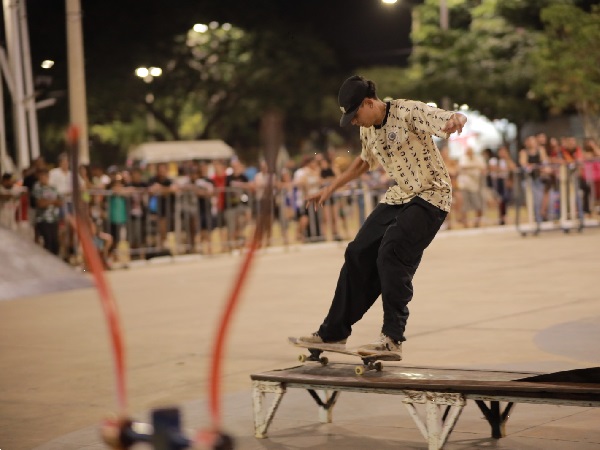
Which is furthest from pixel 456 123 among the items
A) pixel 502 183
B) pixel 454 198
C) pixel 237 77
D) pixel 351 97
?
pixel 237 77

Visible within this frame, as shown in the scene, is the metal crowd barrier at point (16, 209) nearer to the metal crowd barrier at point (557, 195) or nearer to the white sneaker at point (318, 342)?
the metal crowd barrier at point (557, 195)

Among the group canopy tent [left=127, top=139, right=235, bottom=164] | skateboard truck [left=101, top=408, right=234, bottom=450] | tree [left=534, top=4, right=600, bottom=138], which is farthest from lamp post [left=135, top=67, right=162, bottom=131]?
skateboard truck [left=101, top=408, right=234, bottom=450]

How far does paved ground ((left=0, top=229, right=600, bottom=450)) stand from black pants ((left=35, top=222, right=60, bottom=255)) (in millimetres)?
1052

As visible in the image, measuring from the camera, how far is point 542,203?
71.0 ft

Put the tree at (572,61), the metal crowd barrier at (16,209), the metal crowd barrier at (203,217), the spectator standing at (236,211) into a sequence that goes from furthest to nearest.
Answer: the tree at (572,61), the spectator standing at (236,211), the metal crowd barrier at (203,217), the metal crowd barrier at (16,209)

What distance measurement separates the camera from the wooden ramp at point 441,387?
18.1ft

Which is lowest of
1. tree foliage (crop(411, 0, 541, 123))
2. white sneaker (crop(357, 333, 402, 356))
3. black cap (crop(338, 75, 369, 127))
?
white sneaker (crop(357, 333, 402, 356))

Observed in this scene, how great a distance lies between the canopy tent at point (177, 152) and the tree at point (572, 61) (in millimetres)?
23817

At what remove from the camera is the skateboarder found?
6.53 m

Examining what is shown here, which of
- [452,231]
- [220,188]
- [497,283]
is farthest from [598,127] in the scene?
[497,283]

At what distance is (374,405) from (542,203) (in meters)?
14.9

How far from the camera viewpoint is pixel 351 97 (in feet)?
21.4

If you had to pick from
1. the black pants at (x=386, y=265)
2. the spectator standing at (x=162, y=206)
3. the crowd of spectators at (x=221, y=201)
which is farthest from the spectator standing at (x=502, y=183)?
the black pants at (x=386, y=265)

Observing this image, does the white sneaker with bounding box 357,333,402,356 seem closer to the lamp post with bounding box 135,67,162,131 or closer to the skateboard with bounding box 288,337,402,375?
the skateboard with bounding box 288,337,402,375
